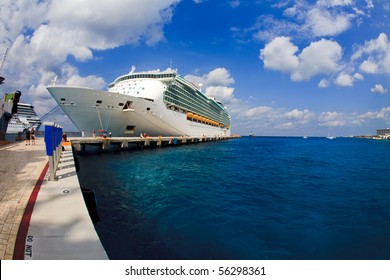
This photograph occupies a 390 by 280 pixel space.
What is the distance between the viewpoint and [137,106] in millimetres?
36219

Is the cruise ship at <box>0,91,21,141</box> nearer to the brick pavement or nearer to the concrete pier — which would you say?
the concrete pier

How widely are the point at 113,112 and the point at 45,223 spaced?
3187cm

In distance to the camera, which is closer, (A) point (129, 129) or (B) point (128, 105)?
(B) point (128, 105)

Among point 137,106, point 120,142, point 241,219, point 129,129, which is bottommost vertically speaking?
point 241,219

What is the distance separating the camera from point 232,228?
282 inches

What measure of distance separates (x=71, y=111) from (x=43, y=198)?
30.6 metres

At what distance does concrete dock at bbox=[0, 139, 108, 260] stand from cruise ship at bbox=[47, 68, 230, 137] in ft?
88.8

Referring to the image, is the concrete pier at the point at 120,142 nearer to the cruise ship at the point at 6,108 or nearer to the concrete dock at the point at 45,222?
the cruise ship at the point at 6,108

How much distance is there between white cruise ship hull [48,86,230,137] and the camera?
31219 mm

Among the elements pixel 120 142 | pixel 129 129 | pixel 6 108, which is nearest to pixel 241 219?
pixel 6 108

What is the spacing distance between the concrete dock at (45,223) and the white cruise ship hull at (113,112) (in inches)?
1050

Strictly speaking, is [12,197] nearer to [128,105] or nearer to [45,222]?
[45,222]

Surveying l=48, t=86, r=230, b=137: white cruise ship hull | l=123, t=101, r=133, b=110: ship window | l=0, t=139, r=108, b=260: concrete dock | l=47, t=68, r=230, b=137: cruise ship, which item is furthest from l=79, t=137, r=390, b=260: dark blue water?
l=123, t=101, r=133, b=110: ship window

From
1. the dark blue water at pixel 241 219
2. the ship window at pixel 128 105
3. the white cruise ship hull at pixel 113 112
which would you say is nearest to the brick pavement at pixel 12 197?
the dark blue water at pixel 241 219
